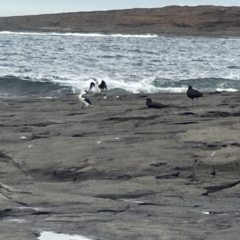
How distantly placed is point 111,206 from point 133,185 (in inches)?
40.4

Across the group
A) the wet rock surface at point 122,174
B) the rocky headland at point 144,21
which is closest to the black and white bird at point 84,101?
the wet rock surface at point 122,174

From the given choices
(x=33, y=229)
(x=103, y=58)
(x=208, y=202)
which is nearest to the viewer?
(x=33, y=229)

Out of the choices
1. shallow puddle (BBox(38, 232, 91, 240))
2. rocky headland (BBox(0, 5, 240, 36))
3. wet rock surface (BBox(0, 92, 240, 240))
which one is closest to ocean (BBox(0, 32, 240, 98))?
A: wet rock surface (BBox(0, 92, 240, 240))

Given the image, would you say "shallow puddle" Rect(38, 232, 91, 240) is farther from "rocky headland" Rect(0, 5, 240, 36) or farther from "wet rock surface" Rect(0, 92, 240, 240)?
"rocky headland" Rect(0, 5, 240, 36)

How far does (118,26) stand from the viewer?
96188 millimetres

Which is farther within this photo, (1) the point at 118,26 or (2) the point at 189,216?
(1) the point at 118,26

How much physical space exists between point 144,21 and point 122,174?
89.2 m

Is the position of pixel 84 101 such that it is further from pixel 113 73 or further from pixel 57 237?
pixel 113 73

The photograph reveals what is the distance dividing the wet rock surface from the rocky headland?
76.8 meters

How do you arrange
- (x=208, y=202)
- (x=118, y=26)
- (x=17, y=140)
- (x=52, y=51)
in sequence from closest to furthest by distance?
(x=208, y=202) → (x=17, y=140) → (x=52, y=51) → (x=118, y=26)

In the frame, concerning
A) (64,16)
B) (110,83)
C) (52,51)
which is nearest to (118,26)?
(64,16)

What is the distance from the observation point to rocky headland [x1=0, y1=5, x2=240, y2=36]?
93.2m

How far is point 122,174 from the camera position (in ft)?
34.6

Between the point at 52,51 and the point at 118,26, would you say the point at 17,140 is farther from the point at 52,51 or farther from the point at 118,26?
the point at 118,26
